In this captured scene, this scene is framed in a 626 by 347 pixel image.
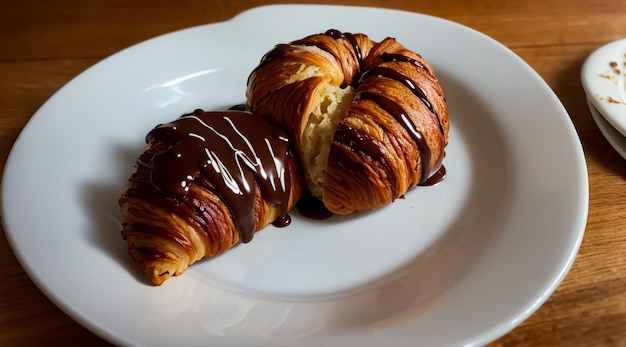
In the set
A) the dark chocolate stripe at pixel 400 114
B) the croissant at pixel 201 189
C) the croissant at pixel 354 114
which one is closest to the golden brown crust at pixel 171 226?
the croissant at pixel 201 189

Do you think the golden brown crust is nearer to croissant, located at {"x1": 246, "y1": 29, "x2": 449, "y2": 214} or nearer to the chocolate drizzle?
the chocolate drizzle

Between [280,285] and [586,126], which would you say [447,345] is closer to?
[280,285]

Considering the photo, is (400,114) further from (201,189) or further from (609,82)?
(609,82)

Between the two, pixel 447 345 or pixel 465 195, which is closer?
pixel 447 345

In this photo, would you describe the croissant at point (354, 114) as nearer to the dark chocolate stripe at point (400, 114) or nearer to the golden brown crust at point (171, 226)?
the dark chocolate stripe at point (400, 114)

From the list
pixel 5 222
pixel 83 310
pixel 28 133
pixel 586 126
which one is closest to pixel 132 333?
pixel 83 310

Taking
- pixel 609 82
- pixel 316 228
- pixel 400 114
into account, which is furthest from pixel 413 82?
pixel 609 82
